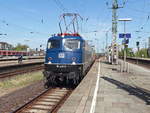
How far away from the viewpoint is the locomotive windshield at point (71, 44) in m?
12.3

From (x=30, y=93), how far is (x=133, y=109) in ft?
17.8

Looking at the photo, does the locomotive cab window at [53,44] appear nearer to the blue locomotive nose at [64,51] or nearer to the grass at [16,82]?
the blue locomotive nose at [64,51]

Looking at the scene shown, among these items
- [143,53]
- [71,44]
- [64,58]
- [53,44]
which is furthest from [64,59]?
[143,53]

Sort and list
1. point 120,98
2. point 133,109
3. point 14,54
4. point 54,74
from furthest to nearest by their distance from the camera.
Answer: point 14,54 → point 54,74 → point 120,98 → point 133,109

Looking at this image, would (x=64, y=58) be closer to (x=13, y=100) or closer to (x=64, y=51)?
(x=64, y=51)

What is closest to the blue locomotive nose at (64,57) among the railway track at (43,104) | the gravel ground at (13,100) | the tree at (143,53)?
the railway track at (43,104)

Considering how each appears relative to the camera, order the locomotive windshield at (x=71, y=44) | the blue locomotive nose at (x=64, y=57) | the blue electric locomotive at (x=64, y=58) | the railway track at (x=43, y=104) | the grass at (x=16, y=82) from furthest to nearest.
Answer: the grass at (x=16, y=82)
the locomotive windshield at (x=71, y=44)
the blue locomotive nose at (x=64, y=57)
the blue electric locomotive at (x=64, y=58)
the railway track at (x=43, y=104)

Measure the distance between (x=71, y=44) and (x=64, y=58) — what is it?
0.97m

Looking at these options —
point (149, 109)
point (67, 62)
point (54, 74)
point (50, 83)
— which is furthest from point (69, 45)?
point (149, 109)

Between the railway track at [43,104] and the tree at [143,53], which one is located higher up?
the tree at [143,53]

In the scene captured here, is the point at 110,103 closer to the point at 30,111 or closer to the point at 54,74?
the point at 30,111

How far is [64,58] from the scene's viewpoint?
12055mm

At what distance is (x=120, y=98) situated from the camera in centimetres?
854

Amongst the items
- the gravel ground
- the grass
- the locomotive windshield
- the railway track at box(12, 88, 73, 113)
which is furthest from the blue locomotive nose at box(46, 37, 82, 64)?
the grass
